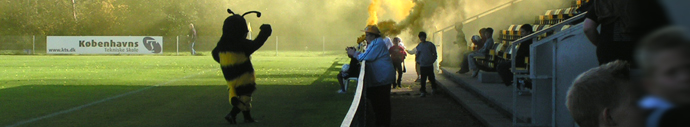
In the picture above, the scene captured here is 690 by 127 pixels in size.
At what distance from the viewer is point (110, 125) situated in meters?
8.60

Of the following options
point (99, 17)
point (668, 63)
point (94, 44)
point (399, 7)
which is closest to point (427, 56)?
point (399, 7)

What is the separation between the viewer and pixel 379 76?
869cm

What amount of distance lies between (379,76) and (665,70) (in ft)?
25.8

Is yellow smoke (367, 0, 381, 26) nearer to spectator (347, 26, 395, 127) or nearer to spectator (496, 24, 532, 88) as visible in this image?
spectator (496, 24, 532, 88)

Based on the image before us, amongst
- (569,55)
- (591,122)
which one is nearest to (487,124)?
(569,55)

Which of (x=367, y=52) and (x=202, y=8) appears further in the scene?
(x=202, y=8)

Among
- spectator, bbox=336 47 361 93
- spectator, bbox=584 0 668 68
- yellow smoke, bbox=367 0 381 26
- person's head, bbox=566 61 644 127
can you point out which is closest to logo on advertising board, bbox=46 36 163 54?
yellow smoke, bbox=367 0 381 26

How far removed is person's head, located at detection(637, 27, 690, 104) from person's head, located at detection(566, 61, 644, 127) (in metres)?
1.11

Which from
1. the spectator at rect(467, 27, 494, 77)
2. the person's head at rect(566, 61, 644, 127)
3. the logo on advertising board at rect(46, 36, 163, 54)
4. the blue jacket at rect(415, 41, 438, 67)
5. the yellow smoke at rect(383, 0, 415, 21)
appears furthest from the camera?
the logo on advertising board at rect(46, 36, 163, 54)

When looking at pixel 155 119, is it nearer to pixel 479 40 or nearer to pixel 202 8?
pixel 479 40

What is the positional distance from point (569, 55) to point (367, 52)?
2.92 m

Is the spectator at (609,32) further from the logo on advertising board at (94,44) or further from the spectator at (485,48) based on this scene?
the logo on advertising board at (94,44)

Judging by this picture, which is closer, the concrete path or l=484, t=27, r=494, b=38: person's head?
the concrete path

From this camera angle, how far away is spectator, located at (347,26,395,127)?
28.3ft
